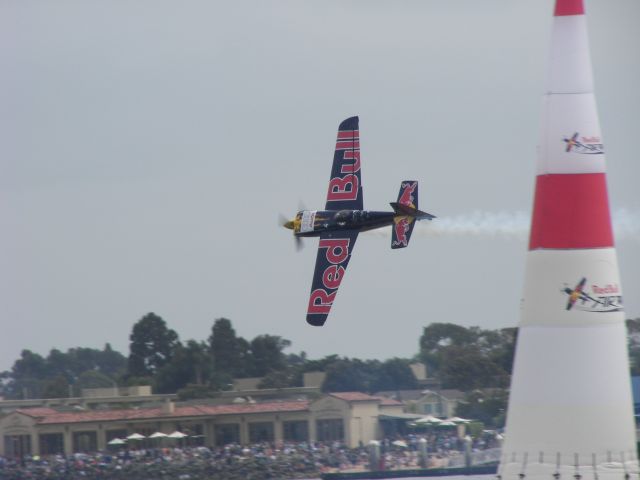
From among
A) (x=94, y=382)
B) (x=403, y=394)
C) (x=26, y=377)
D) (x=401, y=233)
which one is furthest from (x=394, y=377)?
(x=26, y=377)

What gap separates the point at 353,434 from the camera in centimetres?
3294

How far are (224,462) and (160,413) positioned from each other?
4842 millimetres

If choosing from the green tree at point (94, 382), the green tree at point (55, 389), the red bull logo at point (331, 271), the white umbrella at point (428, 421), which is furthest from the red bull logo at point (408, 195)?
the green tree at point (94, 382)

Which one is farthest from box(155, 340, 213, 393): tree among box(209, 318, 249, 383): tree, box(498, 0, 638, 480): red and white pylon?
box(498, 0, 638, 480): red and white pylon

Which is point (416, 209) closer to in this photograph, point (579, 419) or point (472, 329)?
point (579, 419)

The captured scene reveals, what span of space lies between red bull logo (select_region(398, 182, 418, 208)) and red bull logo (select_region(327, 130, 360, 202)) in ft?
8.85

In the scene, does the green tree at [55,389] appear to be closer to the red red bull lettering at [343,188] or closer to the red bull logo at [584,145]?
the red red bull lettering at [343,188]

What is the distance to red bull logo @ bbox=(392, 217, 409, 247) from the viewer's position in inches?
979

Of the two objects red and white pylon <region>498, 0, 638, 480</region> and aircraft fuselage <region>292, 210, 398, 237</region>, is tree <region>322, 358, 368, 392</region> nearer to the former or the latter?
aircraft fuselage <region>292, 210, 398, 237</region>

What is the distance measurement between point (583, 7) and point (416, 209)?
578 inches

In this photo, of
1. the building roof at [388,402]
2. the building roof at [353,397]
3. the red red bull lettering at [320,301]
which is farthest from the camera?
the building roof at [388,402]

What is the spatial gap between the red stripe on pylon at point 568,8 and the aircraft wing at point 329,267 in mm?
16490

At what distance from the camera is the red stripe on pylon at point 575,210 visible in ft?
33.4

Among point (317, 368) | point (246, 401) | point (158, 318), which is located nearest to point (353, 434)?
point (246, 401)
